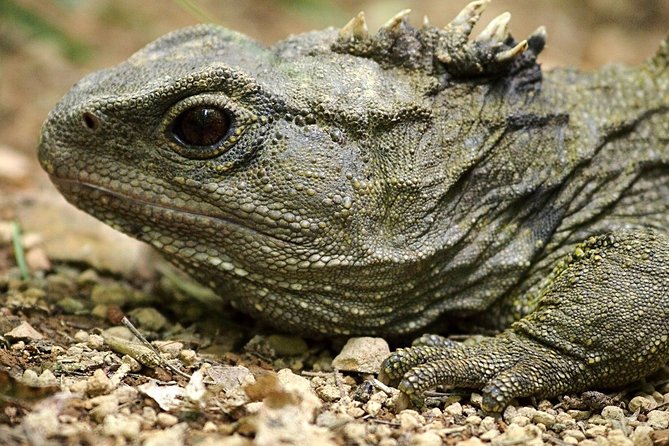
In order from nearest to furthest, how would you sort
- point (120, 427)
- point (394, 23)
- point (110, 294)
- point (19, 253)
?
point (120, 427)
point (394, 23)
point (110, 294)
point (19, 253)

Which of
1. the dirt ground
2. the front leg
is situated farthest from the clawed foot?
the dirt ground

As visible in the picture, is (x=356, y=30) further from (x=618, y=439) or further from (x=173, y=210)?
(x=618, y=439)

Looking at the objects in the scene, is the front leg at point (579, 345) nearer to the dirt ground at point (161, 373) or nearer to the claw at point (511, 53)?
the dirt ground at point (161, 373)

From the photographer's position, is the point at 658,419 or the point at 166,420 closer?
the point at 166,420

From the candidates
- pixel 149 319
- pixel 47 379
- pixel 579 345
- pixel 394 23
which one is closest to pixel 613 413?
pixel 579 345

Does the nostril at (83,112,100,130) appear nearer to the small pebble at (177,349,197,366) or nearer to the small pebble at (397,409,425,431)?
the small pebble at (177,349,197,366)

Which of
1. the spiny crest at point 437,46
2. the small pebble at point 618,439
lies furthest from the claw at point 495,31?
the small pebble at point 618,439
